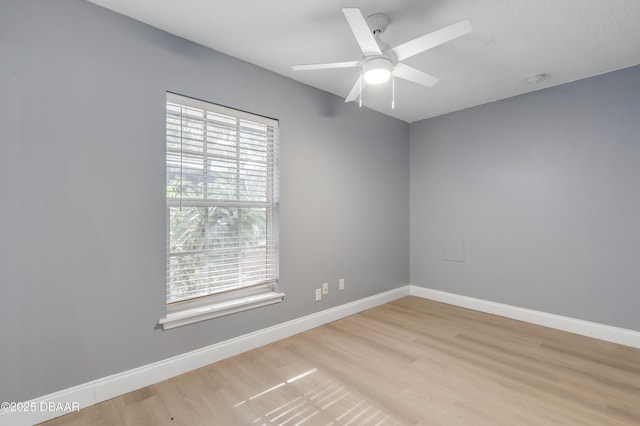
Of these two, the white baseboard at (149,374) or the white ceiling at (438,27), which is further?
the white ceiling at (438,27)

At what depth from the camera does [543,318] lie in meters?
3.18

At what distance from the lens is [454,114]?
393 centimetres

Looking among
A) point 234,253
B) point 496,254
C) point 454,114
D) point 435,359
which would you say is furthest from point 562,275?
point 234,253

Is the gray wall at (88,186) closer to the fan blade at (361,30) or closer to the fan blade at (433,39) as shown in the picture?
the fan blade at (361,30)

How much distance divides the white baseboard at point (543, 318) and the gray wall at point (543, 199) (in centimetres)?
7

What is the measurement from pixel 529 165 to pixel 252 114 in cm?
307

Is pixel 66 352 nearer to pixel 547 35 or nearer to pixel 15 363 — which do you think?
pixel 15 363

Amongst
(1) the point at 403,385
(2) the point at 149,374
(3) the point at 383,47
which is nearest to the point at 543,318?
(1) the point at 403,385

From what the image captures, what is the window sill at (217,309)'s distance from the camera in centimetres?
218

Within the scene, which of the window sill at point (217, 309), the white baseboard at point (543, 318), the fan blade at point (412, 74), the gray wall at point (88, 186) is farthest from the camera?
the white baseboard at point (543, 318)

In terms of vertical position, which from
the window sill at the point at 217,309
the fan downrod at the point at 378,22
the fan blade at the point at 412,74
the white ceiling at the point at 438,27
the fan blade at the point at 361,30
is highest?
the white ceiling at the point at 438,27

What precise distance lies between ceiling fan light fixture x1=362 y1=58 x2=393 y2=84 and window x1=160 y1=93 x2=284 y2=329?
1.13 metres

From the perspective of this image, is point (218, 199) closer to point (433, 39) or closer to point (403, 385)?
point (433, 39)

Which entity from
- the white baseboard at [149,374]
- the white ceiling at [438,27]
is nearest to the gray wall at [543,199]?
the white ceiling at [438,27]
